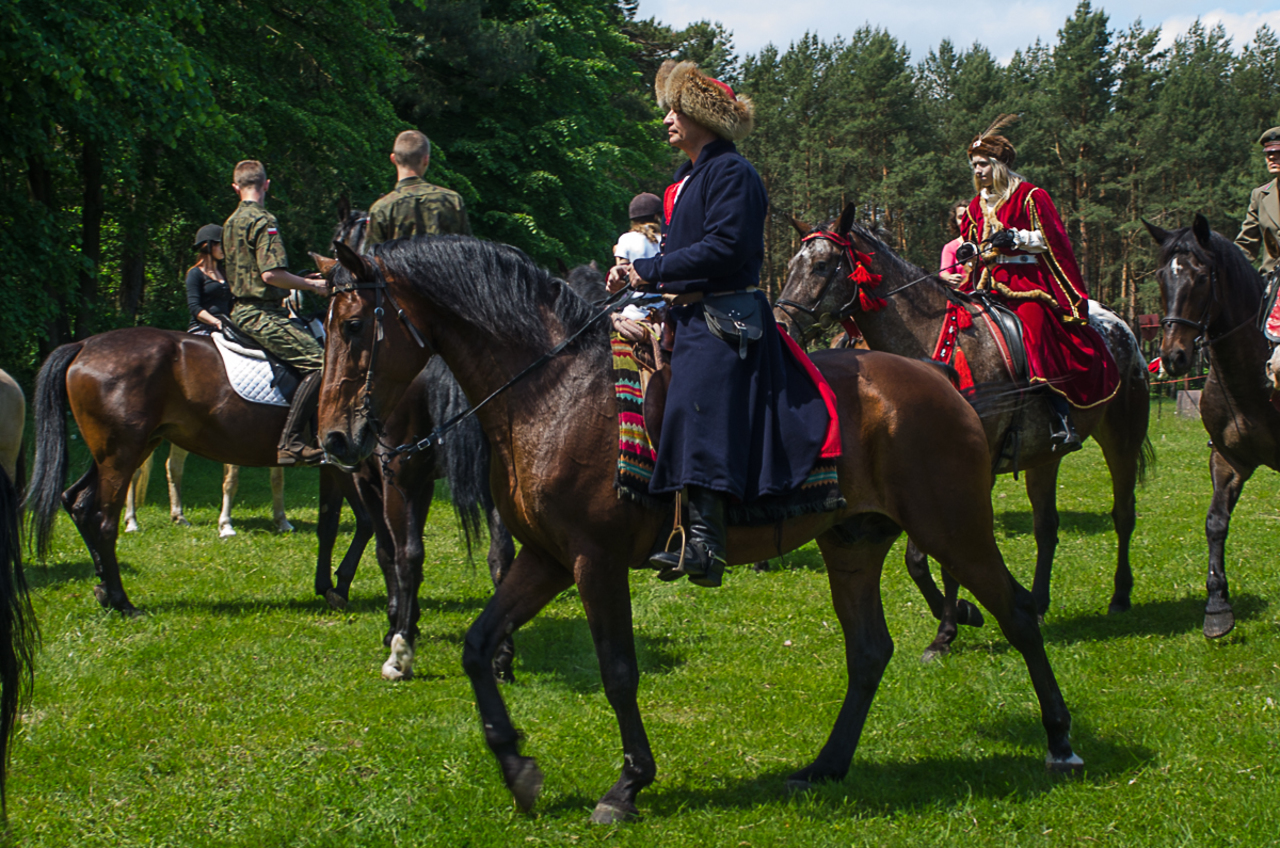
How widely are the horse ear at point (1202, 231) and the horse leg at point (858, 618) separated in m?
3.55

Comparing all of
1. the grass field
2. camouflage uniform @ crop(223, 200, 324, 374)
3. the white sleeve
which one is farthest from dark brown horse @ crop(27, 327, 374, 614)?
the white sleeve

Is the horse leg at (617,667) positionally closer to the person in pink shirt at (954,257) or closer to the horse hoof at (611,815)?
the horse hoof at (611,815)

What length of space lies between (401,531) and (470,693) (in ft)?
3.70

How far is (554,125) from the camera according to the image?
25562mm

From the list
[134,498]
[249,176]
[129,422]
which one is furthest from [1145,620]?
[134,498]

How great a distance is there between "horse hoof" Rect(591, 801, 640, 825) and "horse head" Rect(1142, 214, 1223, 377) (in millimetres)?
4707

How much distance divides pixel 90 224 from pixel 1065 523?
1565cm

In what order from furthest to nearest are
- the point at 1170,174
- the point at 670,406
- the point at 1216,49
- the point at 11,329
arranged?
the point at 1216,49, the point at 1170,174, the point at 11,329, the point at 670,406

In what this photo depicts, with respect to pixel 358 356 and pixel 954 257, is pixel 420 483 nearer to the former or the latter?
pixel 358 356

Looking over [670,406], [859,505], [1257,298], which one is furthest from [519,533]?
[1257,298]

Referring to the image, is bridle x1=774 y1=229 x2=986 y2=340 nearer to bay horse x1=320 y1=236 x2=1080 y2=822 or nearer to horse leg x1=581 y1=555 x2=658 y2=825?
bay horse x1=320 y1=236 x2=1080 y2=822

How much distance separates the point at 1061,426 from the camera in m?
6.96

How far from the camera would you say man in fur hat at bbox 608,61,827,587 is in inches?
159

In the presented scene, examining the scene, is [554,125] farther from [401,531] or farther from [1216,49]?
[1216,49]
